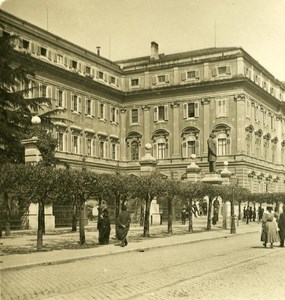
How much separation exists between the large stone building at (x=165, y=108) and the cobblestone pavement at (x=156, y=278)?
1494 inches

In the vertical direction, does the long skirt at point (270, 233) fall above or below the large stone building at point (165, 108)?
below

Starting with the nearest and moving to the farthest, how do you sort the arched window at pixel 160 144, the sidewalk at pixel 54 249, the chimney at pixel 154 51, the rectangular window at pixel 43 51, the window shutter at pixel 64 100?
1. the sidewalk at pixel 54 249
2. the rectangular window at pixel 43 51
3. the window shutter at pixel 64 100
4. the arched window at pixel 160 144
5. the chimney at pixel 154 51

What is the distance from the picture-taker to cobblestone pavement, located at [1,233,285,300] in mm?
9711

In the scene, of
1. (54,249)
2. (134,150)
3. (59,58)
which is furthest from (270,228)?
(134,150)

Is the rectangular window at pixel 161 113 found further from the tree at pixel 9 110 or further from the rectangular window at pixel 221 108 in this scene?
the tree at pixel 9 110

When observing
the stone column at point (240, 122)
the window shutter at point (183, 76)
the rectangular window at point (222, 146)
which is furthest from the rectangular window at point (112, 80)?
the stone column at point (240, 122)

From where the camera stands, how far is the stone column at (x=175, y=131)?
62.2m

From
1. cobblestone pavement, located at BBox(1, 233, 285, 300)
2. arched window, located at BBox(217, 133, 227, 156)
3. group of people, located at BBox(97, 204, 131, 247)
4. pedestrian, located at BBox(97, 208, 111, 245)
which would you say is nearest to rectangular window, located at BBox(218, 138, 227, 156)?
arched window, located at BBox(217, 133, 227, 156)

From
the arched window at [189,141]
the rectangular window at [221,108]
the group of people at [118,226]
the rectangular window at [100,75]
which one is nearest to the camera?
the group of people at [118,226]

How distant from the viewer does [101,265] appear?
14328 millimetres

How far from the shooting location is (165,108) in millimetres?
63625

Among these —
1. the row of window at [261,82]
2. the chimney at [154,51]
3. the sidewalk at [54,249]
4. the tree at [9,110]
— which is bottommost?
the sidewalk at [54,249]

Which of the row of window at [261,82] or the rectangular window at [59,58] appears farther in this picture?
the row of window at [261,82]

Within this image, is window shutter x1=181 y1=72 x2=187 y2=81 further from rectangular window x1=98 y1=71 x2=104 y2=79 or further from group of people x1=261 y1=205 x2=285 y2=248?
group of people x1=261 y1=205 x2=285 y2=248
